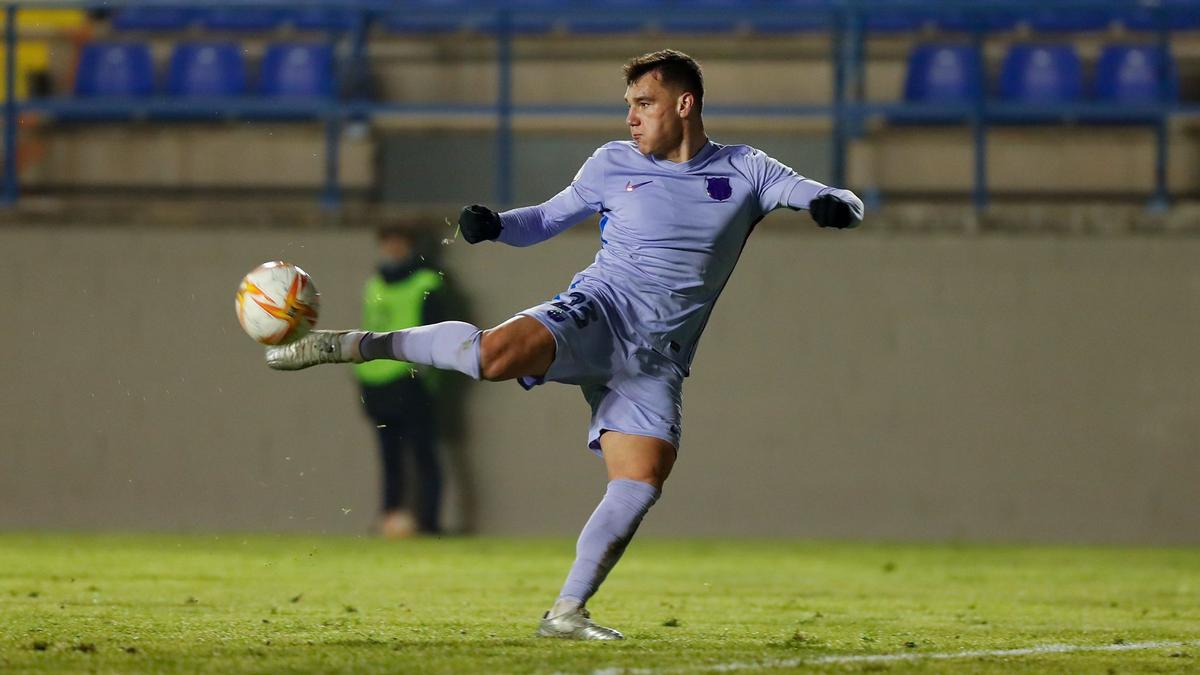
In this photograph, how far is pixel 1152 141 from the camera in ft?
39.4

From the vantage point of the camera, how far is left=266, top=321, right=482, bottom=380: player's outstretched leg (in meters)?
5.20

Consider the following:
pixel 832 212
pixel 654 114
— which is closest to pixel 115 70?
pixel 654 114

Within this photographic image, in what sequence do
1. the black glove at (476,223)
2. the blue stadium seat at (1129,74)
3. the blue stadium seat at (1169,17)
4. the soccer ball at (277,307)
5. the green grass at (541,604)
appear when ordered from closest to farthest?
the green grass at (541,604)
the black glove at (476,223)
the soccer ball at (277,307)
the blue stadium seat at (1169,17)
the blue stadium seat at (1129,74)

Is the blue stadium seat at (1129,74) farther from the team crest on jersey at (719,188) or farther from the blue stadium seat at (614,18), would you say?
the team crest on jersey at (719,188)

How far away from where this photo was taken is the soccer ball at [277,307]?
5.62 meters

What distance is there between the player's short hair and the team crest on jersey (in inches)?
9.6

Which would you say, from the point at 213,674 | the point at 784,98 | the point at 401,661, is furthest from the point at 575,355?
the point at 784,98

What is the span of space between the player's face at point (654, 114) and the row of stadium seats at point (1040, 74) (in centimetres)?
721

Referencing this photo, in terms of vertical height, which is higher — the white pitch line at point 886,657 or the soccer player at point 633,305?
the soccer player at point 633,305

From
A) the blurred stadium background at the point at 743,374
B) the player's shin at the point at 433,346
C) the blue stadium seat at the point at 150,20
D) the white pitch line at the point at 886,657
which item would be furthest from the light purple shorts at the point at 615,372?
the blue stadium seat at the point at 150,20

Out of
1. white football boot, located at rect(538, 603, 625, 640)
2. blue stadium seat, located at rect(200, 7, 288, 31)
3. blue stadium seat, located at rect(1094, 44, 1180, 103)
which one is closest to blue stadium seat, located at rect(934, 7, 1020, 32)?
blue stadium seat, located at rect(1094, 44, 1180, 103)

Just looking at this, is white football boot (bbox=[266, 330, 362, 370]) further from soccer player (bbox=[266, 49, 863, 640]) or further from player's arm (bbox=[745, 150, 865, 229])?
player's arm (bbox=[745, 150, 865, 229])

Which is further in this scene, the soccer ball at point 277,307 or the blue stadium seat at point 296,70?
the blue stadium seat at point 296,70

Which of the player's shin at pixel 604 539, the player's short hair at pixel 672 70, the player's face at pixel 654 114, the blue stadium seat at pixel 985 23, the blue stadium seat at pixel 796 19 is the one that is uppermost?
the blue stadium seat at pixel 985 23
